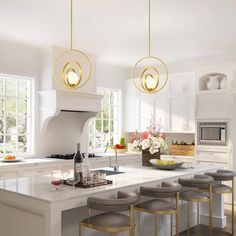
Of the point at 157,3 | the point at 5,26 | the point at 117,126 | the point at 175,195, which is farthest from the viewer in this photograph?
the point at 117,126

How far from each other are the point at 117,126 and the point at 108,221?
4.99 m

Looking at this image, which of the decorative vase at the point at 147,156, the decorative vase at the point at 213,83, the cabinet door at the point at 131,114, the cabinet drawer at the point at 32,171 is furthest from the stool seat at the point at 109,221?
the cabinet door at the point at 131,114

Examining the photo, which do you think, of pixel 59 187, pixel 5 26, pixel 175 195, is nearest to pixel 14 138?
pixel 5 26

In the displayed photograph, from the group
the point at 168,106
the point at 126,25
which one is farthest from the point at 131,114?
the point at 126,25

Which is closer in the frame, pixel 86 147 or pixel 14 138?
pixel 14 138

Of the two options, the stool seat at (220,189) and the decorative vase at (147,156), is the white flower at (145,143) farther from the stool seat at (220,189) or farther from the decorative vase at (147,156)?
the stool seat at (220,189)

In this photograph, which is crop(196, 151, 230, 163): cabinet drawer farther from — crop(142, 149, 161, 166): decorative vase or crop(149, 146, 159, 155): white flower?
crop(149, 146, 159, 155): white flower

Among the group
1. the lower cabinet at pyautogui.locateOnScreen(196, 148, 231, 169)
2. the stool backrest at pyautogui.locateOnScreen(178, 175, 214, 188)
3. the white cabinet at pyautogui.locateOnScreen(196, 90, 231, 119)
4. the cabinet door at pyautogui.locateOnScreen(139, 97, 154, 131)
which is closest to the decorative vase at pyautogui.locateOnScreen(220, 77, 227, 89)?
the white cabinet at pyautogui.locateOnScreen(196, 90, 231, 119)

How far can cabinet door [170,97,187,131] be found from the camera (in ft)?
21.9

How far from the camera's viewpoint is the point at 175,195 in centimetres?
338

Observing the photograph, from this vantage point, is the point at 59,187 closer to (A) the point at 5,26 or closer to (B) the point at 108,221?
(B) the point at 108,221

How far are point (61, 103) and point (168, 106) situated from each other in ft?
7.72

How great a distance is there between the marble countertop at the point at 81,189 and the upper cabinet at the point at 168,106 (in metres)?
2.39

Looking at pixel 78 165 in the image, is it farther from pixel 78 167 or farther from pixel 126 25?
pixel 126 25
